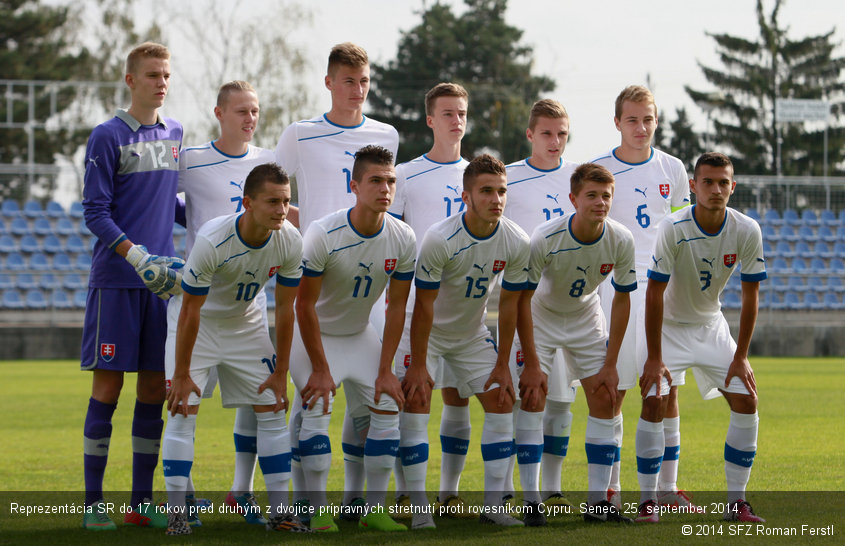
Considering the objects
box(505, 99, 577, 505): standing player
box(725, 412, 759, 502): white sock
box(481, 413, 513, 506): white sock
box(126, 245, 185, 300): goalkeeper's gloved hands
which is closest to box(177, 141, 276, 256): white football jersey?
box(126, 245, 185, 300): goalkeeper's gloved hands

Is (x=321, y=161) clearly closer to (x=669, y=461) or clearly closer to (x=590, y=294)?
(x=590, y=294)

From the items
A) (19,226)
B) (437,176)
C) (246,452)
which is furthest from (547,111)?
(19,226)

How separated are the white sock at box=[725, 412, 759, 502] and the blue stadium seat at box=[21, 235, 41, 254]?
21.3 meters

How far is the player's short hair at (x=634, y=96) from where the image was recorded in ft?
20.3

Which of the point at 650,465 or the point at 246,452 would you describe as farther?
the point at 246,452

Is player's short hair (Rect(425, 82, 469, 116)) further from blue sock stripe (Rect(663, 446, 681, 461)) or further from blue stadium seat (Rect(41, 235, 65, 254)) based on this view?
blue stadium seat (Rect(41, 235, 65, 254))

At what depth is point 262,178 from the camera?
4984 millimetres

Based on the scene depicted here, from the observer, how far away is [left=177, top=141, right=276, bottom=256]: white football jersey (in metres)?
5.75

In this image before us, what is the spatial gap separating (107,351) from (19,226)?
20.5m

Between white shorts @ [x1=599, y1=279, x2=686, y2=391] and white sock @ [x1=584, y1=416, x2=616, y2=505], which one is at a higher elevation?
white shorts @ [x1=599, y1=279, x2=686, y2=391]

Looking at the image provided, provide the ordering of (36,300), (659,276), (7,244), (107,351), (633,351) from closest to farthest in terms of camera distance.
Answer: (107,351)
(659,276)
(633,351)
(36,300)
(7,244)

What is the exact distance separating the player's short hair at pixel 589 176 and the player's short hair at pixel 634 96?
100 cm

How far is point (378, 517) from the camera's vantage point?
5.16 m

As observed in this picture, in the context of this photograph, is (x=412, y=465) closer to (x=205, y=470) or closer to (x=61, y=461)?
(x=205, y=470)
